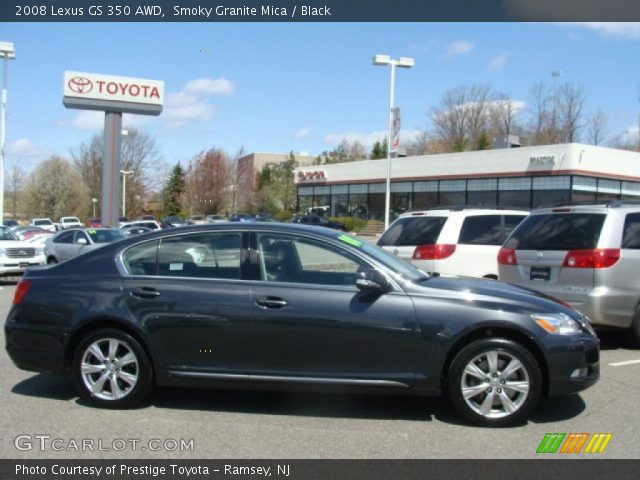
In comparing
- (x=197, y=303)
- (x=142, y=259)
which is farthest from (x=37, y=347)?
(x=197, y=303)

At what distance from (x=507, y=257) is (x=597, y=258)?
1228 millimetres

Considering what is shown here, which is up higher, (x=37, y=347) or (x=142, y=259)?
(x=142, y=259)

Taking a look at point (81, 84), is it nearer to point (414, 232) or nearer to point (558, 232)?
point (414, 232)

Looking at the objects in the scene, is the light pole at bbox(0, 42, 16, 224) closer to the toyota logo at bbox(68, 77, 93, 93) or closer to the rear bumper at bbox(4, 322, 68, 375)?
the toyota logo at bbox(68, 77, 93, 93)

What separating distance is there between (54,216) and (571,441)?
8109cm

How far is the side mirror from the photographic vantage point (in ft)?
16.5

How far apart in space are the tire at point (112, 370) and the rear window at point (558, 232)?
5188 mm

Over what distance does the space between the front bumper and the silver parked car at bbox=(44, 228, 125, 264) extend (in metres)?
15.1

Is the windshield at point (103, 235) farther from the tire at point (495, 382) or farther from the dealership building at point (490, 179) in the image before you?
the dealership building at point (490, 179)

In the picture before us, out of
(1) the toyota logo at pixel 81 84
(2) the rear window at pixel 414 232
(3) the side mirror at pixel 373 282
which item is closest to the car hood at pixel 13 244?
(2) the rear window at pixel 414 232

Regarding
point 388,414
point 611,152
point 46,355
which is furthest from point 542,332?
point 611,152

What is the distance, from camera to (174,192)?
78.2 metres

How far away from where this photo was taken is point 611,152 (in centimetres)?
3772
